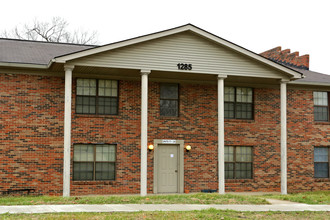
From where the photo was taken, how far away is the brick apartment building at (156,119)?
59.3 feet

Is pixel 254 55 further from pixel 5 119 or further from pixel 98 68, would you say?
pixel 5 119

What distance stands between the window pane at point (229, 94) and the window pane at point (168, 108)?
7.89 feet

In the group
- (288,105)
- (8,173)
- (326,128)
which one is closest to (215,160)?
(288,105)

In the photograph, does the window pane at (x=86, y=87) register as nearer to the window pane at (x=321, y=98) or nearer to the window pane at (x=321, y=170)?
the window pane at (x=321, y=98)

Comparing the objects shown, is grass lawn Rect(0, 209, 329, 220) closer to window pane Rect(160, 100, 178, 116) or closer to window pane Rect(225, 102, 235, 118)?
window pane Rect(160, 100, 178, 116)

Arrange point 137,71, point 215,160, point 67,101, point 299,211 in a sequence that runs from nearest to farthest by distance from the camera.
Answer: point 299,211 < point 67,101 < point 137,71 < point 215,160

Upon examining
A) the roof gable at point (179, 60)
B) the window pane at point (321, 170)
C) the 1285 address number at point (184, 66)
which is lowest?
the window pane at point (321, 170)

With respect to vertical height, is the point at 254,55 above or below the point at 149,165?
above

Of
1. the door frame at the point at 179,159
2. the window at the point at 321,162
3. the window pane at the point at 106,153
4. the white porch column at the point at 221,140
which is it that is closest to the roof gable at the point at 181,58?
the white porch column at the point at 221,140

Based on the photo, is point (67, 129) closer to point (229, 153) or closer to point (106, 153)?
point (106, 153)

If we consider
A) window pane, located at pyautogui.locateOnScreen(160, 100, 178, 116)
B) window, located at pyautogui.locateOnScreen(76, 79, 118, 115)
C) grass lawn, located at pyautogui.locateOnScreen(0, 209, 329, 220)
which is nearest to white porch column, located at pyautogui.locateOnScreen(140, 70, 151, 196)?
window, located at pyautogui.locateOnScreen(76, 79, 118, 115)

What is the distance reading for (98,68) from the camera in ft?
59.6

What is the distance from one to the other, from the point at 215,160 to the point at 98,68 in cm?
643

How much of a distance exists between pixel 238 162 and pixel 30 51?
10068 millimetres
